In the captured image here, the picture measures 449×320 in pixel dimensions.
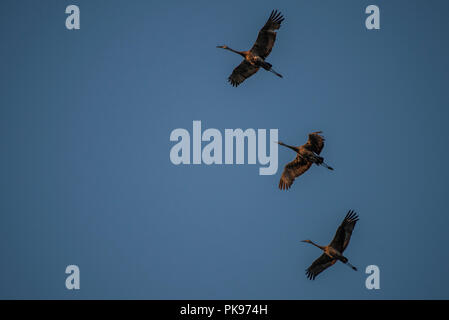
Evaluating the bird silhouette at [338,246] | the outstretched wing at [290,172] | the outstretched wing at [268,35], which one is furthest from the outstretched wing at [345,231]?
the outstretched wing at [268,35]

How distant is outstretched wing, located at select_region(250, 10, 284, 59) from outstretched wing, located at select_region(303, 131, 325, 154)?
2.86m

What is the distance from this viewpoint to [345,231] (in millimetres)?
15734

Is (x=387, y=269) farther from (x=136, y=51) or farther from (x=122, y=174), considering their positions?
(x=136, y=51)

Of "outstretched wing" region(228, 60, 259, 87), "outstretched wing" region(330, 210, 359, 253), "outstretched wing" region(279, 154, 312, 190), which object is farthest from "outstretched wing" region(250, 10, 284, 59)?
"outstretched wing" region(330, 210, 359, 253)

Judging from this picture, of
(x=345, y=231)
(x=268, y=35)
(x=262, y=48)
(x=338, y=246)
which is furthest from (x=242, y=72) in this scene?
(x=338, y=246)

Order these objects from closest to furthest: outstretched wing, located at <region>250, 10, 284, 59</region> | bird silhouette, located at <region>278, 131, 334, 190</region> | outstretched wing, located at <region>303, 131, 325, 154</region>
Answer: outstretched wing, located at <region>303, 131, 325, 154</region>
bird silhouette, located at <region>278, 131, 334, 190</region>
outstretched wing, located at <region>250, 10, 284, 59</region>

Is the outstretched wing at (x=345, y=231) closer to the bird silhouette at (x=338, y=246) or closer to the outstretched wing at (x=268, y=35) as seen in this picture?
the bird silhouette at (x=338, y=246)

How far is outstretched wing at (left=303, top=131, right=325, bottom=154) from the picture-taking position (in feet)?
50.2

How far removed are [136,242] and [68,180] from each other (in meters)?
3.77

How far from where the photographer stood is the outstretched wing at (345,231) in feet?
51.3

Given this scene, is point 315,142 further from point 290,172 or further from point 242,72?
point 242,72

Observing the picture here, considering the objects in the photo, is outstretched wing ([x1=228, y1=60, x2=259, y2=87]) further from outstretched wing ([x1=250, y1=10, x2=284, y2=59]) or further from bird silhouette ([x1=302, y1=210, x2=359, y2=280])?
bird silhouette ([x1=302, y1=210, x2=359, y2=280])

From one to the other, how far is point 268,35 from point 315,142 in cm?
343

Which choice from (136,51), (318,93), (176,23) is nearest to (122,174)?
(136,51)
